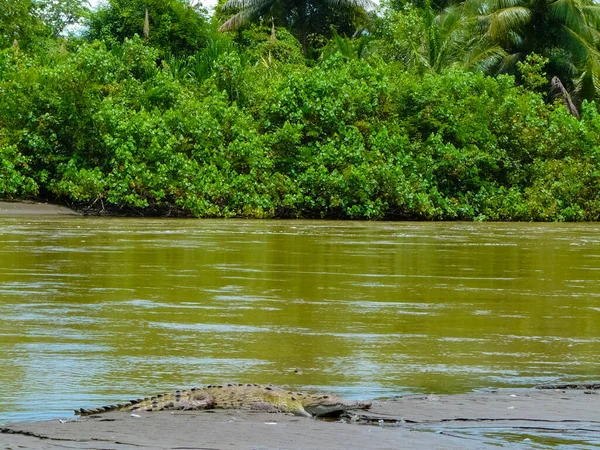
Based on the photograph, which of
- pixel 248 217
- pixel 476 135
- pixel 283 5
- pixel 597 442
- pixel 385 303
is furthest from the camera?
pixel 283 5

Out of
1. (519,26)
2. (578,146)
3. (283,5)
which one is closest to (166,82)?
(578,146)

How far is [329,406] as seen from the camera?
16.2 feet

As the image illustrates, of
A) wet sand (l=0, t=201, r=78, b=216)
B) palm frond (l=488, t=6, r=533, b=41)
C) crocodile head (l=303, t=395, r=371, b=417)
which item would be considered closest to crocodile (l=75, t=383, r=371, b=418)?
crocodile head (l=303, t=395, r=371, b=417)

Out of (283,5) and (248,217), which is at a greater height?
(283,5)

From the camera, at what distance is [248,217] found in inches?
1072

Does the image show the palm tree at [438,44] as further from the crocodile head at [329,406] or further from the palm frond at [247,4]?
the crocodile head at [329,406]

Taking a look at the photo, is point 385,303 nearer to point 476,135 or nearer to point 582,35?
point 476,135

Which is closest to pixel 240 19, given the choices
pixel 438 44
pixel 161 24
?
pixel 161 24

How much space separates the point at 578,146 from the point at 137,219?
1282 centimetres

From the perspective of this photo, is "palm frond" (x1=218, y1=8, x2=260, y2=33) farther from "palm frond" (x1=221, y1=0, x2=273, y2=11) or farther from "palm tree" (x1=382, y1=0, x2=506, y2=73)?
"palm tree" (x1=382, y1=0, x2=506, y2=73)

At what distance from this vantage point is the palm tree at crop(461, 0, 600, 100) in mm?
37312

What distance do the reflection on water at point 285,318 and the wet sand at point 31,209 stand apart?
9.22m

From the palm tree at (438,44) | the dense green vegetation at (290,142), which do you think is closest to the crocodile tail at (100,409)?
the dense green vegetation at (290,142)

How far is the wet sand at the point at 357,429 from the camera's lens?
414cm
